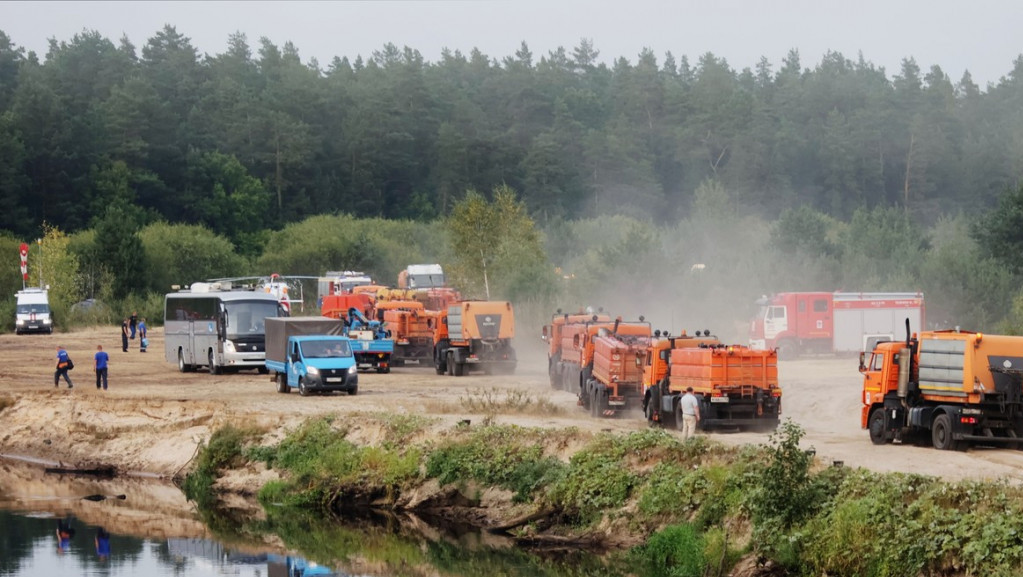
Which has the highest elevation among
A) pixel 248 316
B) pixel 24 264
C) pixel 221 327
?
pixel 24 264

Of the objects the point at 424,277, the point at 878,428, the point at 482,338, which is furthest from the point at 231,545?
the point at 424,277

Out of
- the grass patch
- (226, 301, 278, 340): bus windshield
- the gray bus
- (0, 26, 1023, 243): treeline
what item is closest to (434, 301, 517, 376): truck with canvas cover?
the gray bus

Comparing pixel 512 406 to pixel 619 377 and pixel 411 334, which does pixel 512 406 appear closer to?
pixel 619 377

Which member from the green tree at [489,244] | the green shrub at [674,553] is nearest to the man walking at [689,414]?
the green shrub at [674,553]

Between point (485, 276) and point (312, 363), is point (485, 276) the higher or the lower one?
the higher one

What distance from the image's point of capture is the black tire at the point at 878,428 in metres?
30.7

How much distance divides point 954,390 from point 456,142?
108m

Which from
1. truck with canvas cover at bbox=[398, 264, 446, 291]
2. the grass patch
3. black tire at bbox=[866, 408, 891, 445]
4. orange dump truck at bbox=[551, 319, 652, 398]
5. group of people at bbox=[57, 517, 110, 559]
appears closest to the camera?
group of people at bbox=[57, 517, 110, 559]

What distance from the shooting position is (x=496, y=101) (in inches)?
5851

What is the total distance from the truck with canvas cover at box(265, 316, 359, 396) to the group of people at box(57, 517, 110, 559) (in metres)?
13.0

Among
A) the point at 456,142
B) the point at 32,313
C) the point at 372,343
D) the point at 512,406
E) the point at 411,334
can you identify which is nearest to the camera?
the point at 512,406

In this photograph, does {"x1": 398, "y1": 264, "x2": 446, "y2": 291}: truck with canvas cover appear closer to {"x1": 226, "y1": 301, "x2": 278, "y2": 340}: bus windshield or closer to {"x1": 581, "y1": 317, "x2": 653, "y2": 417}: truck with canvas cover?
{"x1": 226, "y1": 301, "x2": 278, "y2": 340}: bus windshield

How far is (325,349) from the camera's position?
4378 centimetres

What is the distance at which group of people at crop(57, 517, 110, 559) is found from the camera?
27.6 m
